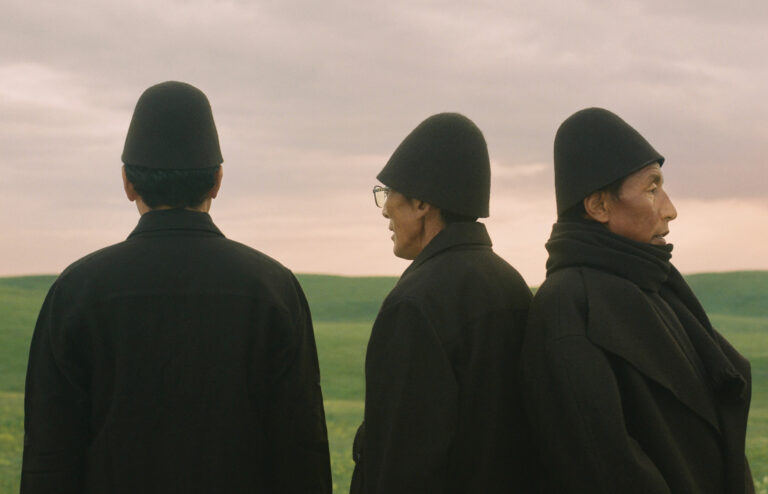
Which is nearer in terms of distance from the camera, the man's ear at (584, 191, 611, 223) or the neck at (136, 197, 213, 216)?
the man's ear at (584, 191, 611, 223)

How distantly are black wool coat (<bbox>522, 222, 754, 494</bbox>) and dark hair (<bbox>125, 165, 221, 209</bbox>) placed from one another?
1.65 m

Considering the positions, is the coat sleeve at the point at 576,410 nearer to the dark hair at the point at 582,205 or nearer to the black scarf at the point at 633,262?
the black scarf at the point at 633,262

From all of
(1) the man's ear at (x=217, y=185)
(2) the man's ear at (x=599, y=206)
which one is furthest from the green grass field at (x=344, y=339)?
(2) the man's ear at (x=599, y=206)

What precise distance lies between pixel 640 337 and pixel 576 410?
0.50 meters

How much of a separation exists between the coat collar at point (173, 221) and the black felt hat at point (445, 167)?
0.87m

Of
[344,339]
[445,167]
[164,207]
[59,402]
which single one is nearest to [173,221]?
[164,207]

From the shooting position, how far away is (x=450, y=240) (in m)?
4.57

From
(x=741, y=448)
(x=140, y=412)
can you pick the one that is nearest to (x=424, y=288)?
(x=140, y=412)

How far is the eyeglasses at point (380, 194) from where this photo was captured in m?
4.85

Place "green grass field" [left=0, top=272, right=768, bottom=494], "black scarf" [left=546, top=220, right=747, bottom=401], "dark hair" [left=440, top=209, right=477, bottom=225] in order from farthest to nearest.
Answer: "green grass field" [left=0, top=272, right=768, bottom=494] < "dark hair" [left=440, top=209, right=477, bottom=225] < "black scarf" [left=546, top=220, right=747, bottom=401]

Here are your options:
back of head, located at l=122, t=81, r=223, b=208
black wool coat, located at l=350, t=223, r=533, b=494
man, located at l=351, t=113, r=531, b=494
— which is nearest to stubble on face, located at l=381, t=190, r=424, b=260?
man, located at l=351, t=113, r=531, b=494

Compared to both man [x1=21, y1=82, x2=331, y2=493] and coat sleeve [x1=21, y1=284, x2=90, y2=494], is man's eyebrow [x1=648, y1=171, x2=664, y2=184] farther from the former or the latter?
coat sleeve [x1=21, y1=284, x2=90, y2=494]

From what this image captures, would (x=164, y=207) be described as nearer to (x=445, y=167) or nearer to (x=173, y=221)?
(x=173, y=221)

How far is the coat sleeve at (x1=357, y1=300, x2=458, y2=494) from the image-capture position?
4.13 metres
